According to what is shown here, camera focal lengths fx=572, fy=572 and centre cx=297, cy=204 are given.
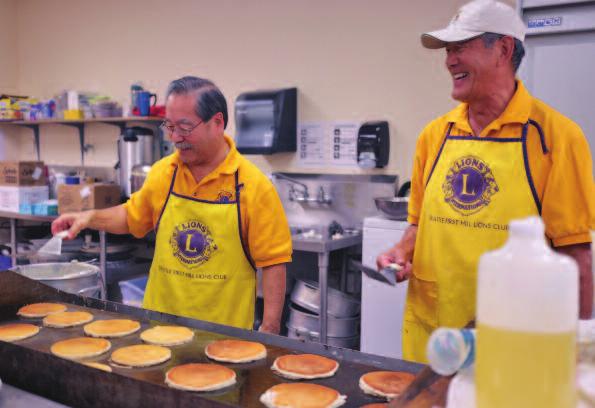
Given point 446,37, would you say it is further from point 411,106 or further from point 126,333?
point 411,106

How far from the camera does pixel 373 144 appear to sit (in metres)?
4.16

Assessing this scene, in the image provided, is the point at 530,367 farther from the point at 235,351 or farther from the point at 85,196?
the point at 85,196

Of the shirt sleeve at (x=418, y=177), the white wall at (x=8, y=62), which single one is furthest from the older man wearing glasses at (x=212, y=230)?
the white wall at (x=8, y=62)

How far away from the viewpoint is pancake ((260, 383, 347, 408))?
4.41 feet

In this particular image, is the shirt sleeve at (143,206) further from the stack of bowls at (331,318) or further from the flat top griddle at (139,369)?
the stack of bowls at (331,318)

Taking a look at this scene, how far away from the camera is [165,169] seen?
237cm

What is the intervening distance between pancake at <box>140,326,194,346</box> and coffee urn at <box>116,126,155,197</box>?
350cm

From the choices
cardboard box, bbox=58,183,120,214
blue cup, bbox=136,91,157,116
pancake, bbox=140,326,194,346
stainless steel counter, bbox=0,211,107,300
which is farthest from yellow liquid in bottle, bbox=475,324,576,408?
blue cup, bbox=136,91,157,116

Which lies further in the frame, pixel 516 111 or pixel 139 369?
pixel 516 111

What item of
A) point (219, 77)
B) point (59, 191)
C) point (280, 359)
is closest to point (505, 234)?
point (280, 359)

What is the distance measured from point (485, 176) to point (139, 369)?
1272mm

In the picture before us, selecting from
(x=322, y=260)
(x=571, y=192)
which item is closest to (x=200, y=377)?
(x=571, y=192)

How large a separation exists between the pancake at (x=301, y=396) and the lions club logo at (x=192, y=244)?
813 mm

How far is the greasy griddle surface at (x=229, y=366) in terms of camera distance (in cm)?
143
